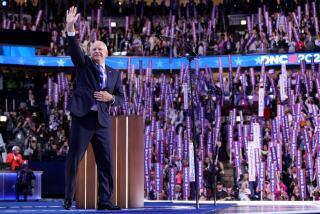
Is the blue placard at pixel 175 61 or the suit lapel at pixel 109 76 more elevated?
the blue placard at pixel 175 61

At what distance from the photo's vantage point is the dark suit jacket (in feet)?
15.0

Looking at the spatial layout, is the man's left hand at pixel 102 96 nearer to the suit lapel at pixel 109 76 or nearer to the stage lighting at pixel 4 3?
the suit lapel at pixel 109 76

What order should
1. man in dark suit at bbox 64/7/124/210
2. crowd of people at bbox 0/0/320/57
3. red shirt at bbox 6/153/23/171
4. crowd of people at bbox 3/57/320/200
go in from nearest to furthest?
man in dark suit at bbox 64/7/124/210 < crowd of people at bbox 3/57/320/200 < red shirt at bbox 6/153/23/171 < crowd of people at bbox 0/0/320/57

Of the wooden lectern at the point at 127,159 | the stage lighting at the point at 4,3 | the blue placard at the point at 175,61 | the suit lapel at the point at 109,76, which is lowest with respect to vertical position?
the wooden lectern at the point at 127,159

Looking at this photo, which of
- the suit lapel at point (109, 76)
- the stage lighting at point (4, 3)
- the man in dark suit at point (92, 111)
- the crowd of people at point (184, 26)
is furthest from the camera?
the stage lighting at point (4, 3)

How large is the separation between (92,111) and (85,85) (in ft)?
0.65

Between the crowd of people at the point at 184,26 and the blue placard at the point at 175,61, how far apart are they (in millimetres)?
204

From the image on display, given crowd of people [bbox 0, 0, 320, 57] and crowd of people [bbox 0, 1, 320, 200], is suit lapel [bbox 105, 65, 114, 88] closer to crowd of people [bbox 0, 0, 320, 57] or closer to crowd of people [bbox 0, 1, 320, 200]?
crowd of people [bbox 0, 1, 320, 200]

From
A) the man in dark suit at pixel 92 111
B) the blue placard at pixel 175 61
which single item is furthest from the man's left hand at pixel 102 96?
the blue placard at pixel 175 61

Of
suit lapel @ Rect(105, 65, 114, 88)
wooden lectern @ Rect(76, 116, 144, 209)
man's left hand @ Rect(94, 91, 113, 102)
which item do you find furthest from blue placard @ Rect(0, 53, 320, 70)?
man's left hand @ Rect(94, 91, 113, 102)

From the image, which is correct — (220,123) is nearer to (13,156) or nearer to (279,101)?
(279,101)

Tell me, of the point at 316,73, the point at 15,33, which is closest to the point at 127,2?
the point at 316,73

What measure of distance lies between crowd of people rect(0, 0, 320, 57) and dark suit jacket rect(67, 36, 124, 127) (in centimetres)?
1470

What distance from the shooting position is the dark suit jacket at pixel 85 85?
458 cm
